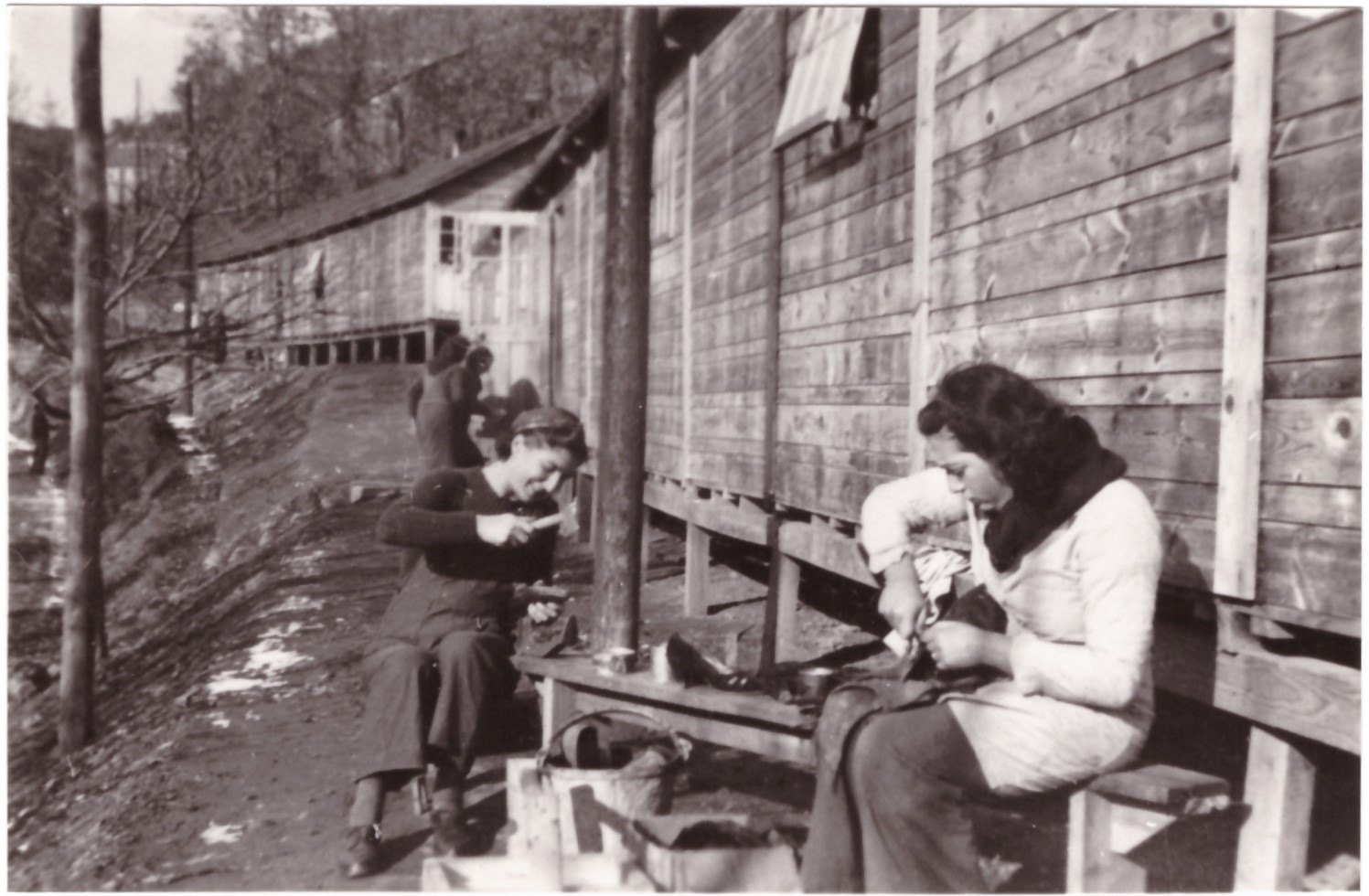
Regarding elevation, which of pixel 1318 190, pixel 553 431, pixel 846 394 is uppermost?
pixel 1318 190

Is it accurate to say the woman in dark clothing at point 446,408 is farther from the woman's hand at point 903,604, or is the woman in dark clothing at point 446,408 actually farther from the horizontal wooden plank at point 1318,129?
the horizontal wooden plank at point 1318,129

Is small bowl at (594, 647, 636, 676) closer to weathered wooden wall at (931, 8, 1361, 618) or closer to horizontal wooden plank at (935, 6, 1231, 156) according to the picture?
weathered wooden wall at (931, 8, 1361, 618)

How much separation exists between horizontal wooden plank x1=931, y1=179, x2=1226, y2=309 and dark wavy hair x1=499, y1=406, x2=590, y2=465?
1753mm

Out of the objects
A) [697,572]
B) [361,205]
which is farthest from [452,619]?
[361,205]

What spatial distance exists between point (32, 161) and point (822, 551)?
11.1 m

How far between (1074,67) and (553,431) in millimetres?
2189

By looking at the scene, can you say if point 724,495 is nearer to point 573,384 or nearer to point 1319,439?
point 1319,439

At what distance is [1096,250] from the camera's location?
427cm

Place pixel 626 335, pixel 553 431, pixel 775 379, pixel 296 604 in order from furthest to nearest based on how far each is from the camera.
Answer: pixel 296 604 < pixel 775 379 < pixel 626 335 < pixel 553 431

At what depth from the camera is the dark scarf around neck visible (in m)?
3.21

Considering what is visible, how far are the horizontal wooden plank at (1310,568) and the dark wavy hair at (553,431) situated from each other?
6.96 feet

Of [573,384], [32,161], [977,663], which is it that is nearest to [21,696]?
[32,161]

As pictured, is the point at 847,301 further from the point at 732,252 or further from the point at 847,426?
the point at 732,252

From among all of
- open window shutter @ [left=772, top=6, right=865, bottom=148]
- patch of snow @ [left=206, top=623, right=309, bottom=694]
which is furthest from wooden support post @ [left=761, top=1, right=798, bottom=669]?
patch of snow @ [left=206, top=623, right=309, bottom=694]
